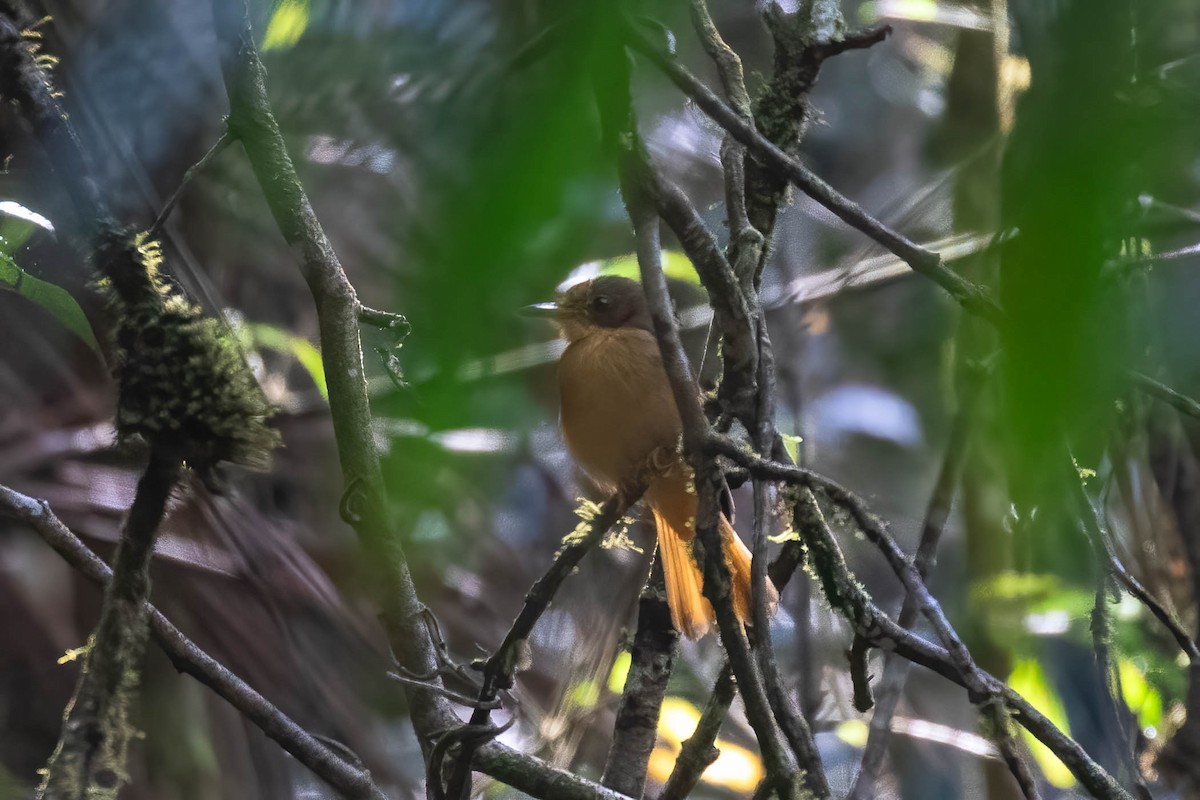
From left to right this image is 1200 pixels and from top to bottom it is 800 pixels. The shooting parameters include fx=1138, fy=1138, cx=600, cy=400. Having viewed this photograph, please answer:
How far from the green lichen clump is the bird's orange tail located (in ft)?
2.76

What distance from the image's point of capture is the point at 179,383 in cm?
89

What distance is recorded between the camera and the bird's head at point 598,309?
2496mm

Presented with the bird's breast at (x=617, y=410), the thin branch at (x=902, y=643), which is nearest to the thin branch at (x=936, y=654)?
the thin branch at (x=902, y=643)

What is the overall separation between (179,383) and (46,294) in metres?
0.61

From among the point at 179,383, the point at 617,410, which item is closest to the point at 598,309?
the point at 617,410

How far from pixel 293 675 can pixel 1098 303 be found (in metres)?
2.30

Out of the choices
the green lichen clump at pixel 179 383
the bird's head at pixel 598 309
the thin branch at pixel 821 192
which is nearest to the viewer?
the green lichen clump at pixel 179 383

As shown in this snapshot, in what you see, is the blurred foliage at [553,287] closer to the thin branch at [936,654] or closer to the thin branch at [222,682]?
the thin branch at [936,654]

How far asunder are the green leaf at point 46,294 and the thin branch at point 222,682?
221 millimetres

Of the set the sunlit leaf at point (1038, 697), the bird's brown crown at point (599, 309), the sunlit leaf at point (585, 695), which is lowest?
the sunlit leaf at point (1038, 697)

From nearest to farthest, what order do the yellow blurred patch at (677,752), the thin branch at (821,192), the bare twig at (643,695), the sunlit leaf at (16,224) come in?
the thin branch at (821,192) < the sunlit leaf at (16,224) < the bare twig at (643,695) < the yellow blurred patch at (677,752)

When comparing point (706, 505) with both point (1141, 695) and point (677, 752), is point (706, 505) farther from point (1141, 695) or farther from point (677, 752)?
point (677, 752)

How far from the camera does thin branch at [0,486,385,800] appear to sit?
1.29 metres

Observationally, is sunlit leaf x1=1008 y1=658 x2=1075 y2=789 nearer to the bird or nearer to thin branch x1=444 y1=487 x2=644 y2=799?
the bird
